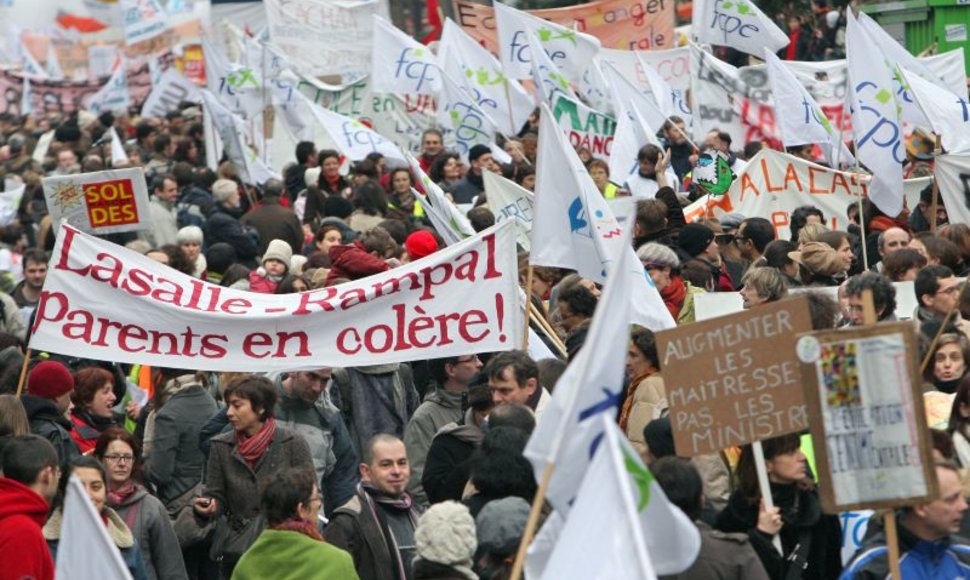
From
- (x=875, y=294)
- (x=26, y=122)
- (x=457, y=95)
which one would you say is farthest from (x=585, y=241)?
(x=26, y=122)

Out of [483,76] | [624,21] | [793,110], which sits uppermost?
[624,21]

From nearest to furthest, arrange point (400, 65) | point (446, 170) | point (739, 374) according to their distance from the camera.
Result: point (739, 374), point (446, 170), point (400, 65)

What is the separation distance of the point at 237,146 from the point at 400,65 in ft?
5.91

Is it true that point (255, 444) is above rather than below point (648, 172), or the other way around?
below

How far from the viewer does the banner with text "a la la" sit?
894 centimetres

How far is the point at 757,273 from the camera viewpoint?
923cm

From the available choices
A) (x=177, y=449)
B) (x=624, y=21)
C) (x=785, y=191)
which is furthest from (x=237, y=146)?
(x=177, y=449)

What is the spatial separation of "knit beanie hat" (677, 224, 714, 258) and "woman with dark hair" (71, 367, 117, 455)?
383cm

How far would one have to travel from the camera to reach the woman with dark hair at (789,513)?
21.4 feet

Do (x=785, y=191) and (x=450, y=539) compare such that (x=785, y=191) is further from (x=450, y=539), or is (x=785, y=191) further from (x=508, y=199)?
(x=450, y=539)

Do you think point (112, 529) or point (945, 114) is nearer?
point (112, 529)

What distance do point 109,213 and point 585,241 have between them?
18.3 feet

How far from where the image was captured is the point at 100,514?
7.37 metres

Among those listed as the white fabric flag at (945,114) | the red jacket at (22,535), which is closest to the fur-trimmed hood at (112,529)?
the red jacket at (22,535)
